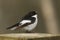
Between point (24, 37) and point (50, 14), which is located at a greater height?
point (50, 14)

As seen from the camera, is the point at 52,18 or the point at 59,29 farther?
the point at 59,29

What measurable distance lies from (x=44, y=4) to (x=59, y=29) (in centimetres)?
48

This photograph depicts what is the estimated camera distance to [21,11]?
3713mm

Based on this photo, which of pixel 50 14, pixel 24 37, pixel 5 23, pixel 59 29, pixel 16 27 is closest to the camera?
pixel 24 37

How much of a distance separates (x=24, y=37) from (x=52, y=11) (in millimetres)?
1259

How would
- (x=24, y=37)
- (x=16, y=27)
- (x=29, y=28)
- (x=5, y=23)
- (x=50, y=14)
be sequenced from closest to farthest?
(x=24, y=37) → (x=16, y=27) → (x=29, y=28) → (x=50, y=14) → (x=5, y=23)

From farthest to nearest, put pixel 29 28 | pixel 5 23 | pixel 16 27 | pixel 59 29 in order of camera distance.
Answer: pixel 5 23
pixel 59 29
pixel 29 28
pixel 16 27

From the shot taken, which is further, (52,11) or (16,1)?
(16,1)

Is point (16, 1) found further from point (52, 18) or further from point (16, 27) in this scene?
point (16, 27)

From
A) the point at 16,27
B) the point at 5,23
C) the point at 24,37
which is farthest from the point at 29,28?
the point at 5,23

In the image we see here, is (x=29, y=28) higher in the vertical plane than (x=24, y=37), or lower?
higher

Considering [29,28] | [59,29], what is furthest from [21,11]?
[29,28]

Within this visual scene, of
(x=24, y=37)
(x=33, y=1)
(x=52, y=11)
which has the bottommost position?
(x=24, y=37)

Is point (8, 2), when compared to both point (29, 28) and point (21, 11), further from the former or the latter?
point (29, 28)
